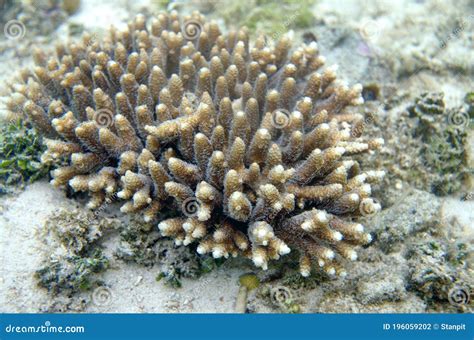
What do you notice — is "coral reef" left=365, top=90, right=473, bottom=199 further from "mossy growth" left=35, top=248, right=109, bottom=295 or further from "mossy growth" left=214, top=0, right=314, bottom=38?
"mossy growth" left=35, top=248, right=109, bottom=295

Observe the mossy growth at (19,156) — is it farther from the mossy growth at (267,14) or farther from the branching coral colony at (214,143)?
the mossy growth at (267,14)

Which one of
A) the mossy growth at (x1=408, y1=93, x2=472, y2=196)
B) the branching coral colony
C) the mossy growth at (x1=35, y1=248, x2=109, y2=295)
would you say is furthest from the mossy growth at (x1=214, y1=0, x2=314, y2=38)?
the mossy growth at (x1=35, y1=248, x2=109, y2=295)

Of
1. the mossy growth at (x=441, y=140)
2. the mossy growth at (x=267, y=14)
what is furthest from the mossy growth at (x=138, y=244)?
A: the mossy growth at (x=267, y=14)

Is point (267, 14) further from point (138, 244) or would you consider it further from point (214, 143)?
point (138, 244)

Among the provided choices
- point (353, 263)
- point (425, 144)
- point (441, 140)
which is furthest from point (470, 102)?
point (353, 263)

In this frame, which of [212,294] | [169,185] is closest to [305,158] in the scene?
[169,185]

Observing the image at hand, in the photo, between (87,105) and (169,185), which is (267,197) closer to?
(169,185)

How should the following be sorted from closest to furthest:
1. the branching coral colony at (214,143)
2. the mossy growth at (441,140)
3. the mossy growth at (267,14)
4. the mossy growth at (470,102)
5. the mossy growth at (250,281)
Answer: the branching coral colony at (214,143)
the mossy growth at (250,281)
the mossy growth at (441,140)
the mossy growth at (470,102)
the mossy growth at (267,14)
